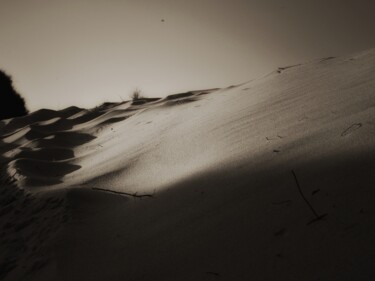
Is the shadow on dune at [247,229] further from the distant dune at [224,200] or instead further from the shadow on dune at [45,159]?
the shadow on dune at [45,159]

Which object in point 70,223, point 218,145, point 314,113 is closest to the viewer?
point 70,223

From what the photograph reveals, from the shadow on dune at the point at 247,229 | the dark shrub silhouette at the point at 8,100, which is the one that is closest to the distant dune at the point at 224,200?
the shadow on dune at the point at 247,229

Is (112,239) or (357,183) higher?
(357,183)

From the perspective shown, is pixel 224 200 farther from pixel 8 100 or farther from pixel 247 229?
pixel 8 100

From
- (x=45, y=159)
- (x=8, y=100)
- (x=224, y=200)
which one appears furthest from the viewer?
(x=8, y=100)

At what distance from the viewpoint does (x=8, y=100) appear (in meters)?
7.67

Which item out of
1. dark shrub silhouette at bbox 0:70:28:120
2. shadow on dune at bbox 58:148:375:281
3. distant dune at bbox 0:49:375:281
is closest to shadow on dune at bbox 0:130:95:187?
distant dune at bbox 0:49:375:281

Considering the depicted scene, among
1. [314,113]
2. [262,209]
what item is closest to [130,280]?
[262,209]

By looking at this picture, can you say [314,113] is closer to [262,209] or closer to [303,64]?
[262,209]

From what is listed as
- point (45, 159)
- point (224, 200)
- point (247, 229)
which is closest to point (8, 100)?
point (45, 159)

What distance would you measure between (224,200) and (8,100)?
24.6ft

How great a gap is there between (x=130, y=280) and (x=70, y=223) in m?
0.51

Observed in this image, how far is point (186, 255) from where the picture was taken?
979 millimetres

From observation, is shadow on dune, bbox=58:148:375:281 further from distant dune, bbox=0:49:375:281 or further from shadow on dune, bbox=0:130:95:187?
shadow on dune, bbox=0:130:95:187
